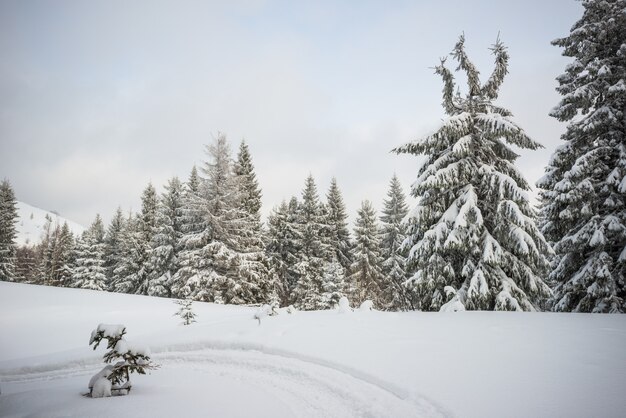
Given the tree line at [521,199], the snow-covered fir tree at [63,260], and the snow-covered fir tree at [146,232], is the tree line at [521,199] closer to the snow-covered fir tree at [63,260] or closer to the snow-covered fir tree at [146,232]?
the snow-covered fir tree at [146,232]

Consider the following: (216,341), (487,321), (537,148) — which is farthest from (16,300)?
(537,148)

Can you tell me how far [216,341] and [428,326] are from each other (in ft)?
17.0

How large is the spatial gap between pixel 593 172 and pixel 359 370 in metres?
11.3

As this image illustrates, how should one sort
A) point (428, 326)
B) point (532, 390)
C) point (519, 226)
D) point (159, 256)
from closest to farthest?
point (532, 390)
point (428, 326)
point (519, 226)
point (159, 256)

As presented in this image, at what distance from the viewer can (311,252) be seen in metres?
31.9

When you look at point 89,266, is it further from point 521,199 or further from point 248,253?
point 521,199

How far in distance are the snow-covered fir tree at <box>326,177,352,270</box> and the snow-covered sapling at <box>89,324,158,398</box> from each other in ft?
102

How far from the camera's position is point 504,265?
10.3 metres

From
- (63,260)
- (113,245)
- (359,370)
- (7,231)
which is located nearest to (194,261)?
(359,370)

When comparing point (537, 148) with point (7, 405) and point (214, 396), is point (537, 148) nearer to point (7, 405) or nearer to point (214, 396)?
point (214, 396)

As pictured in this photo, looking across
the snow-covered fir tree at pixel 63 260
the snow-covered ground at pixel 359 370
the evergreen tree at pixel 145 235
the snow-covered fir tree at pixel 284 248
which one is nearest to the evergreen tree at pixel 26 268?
the snow-covered fir tree at pixel 63 260

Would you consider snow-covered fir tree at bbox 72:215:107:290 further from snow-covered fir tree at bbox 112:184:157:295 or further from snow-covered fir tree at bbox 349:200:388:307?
snow-covered fir tree at bbox 349:200:388:307

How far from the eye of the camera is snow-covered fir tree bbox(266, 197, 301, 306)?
32969 millimetres

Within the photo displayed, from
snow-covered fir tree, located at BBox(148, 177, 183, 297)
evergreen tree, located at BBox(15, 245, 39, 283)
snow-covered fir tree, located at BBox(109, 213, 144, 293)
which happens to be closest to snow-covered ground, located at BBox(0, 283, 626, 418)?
snow-covered fir tree, located at BBox(148, 177, 183, 297)
